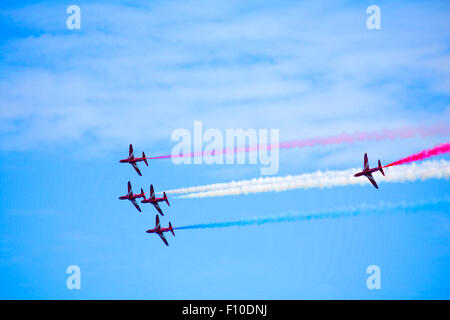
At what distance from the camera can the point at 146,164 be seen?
381 ft

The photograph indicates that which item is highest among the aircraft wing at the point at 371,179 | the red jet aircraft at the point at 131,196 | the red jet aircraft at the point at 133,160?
the red jet aircraft at the point at 133,160

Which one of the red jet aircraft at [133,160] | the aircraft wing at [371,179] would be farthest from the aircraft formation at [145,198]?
the aircraft wing at [371,179]

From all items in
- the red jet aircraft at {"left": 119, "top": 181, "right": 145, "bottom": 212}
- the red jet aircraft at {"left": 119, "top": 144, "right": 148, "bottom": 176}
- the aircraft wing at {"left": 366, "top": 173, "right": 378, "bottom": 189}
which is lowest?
the aircraft wing at {"left": 366, "top": 173, "right": 378, "bottom": 189}

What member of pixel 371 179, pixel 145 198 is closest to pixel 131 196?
pixel 145 198

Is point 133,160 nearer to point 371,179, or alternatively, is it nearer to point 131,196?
point 131,196

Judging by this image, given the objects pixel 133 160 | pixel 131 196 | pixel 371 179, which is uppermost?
pixel 133 160

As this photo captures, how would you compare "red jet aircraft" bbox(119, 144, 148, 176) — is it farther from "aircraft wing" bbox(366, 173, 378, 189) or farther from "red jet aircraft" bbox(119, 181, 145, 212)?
"aircraft wing" bbox(366, 173, 378, 189)

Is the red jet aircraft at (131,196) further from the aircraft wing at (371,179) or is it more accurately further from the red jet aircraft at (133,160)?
the aircraft wing at (371,179)

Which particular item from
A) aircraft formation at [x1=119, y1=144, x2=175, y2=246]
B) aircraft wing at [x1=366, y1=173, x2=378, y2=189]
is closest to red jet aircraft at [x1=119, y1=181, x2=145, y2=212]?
aircraft formation at [x1=119, y1=144, x2=175, y2=246]

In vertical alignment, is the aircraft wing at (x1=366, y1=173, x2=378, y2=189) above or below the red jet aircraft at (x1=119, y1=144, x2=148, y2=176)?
below

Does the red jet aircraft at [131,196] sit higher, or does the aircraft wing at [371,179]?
the red jet aircraft at [131,196]
